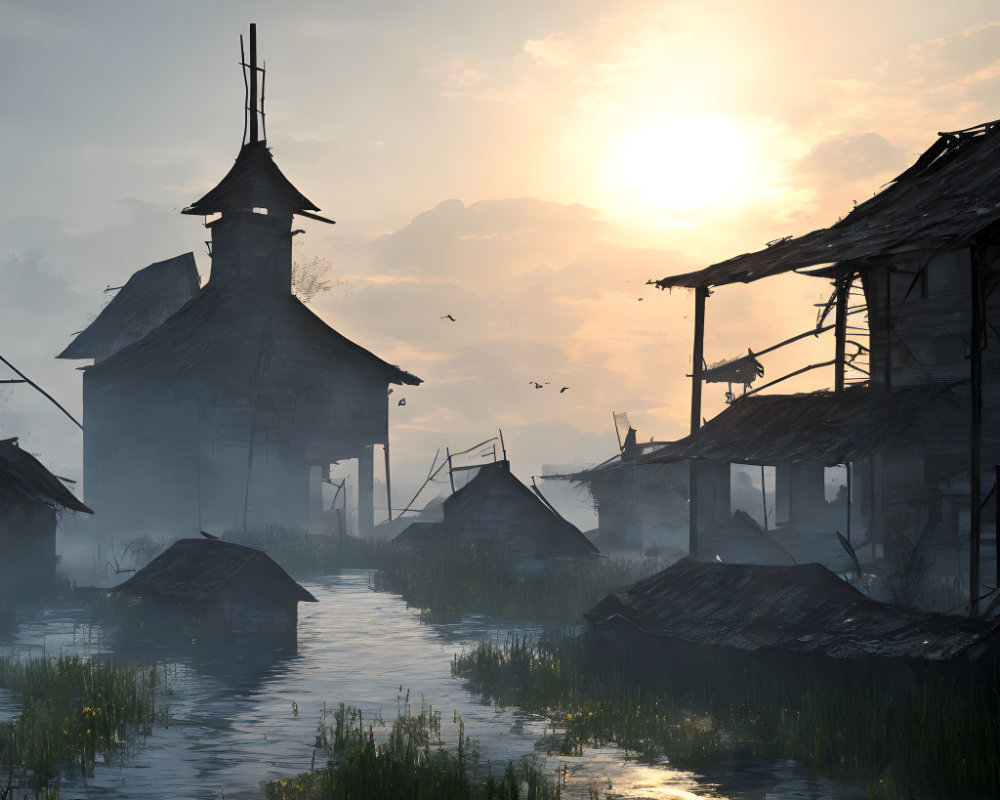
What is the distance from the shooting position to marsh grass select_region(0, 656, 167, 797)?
11.6 m

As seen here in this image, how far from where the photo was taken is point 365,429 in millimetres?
37781

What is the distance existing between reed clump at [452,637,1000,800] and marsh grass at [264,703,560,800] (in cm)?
150

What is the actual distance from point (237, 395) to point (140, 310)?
437 inches

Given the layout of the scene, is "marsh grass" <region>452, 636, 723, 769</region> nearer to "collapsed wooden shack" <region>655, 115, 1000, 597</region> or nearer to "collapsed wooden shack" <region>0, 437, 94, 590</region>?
"collapsed wooden shack" <region>655, 115, 1000, 597</region>

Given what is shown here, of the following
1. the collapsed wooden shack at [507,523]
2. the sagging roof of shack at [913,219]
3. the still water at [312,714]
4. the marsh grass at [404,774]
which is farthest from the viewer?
the collapsed wooden shack at [507,523]

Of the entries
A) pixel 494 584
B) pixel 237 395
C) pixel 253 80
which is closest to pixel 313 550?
pixel 237 395

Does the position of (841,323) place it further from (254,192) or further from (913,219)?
(254,192)

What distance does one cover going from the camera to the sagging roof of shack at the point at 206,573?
1969cm

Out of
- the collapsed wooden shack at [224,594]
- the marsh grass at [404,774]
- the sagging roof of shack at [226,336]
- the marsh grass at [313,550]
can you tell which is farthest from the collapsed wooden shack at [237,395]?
the marsh grass at [404,774]

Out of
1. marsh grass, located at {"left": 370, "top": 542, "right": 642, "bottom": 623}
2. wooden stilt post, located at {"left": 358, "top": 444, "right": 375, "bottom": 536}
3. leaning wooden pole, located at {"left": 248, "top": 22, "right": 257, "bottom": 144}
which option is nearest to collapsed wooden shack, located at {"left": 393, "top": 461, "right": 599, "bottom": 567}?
marsh grass, located at {"left": 370, "top": 542, "right": 642, "bottom": 623}

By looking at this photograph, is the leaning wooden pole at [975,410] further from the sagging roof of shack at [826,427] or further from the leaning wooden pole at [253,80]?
the leaning wooden pole at [253,80]

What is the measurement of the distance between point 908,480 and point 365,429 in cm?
2080

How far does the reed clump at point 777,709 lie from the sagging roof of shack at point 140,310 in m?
31.2

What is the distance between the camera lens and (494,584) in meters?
25.7
